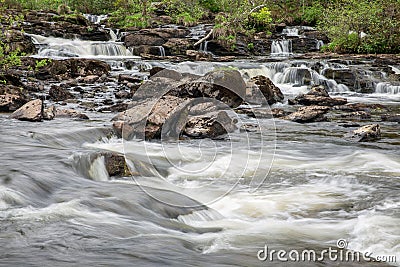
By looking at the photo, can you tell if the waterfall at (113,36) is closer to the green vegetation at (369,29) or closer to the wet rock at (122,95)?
the green vegetation at (369,29)

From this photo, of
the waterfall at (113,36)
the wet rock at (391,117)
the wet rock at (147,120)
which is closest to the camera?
the wet rock at (147,120)

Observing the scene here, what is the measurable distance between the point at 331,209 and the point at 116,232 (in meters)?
2.77

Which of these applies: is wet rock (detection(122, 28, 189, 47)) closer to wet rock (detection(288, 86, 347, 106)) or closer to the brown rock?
wet rock (detection(288, 86, 347, 106))

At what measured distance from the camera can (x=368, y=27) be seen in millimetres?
26000

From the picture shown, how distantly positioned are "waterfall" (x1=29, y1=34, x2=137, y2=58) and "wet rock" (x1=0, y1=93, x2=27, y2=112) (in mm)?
11355

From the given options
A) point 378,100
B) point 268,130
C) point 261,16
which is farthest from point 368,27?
point 268,130

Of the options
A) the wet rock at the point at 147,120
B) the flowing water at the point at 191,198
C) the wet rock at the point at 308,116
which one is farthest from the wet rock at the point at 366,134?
the wet rock at the point at 147,120

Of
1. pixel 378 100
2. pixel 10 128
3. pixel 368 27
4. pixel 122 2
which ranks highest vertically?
pixel 122 2

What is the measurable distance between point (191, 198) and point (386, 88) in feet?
47.9

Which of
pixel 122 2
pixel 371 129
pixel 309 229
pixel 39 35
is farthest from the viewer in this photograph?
pixel 122 2

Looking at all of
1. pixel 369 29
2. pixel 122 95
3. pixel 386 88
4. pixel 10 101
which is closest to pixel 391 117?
pixel 386 88

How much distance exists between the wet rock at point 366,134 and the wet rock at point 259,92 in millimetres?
4988

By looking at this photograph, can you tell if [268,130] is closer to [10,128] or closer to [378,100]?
[10,128]

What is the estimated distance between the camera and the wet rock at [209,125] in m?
9.62
